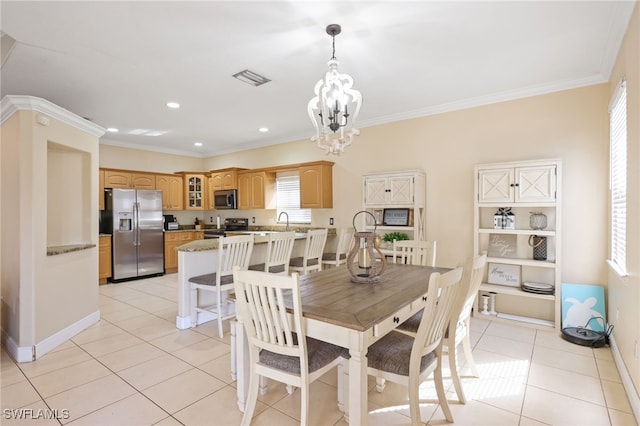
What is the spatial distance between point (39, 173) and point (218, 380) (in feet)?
8.24

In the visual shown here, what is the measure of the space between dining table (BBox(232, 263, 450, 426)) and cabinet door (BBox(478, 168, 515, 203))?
167 centimetres

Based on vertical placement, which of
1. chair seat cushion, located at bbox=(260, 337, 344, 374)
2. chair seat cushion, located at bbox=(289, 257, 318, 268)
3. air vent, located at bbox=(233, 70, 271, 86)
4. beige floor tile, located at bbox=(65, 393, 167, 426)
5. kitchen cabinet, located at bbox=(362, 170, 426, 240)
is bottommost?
beige floor tile, located at bbox=(65, 393, 167, 426)

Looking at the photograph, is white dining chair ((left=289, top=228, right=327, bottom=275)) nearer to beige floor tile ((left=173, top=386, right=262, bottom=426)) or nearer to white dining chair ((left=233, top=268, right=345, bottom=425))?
beige floor tile ((left=173, top=386, right=262, bottom=426))

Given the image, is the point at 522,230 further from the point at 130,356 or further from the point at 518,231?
the point at 130,356

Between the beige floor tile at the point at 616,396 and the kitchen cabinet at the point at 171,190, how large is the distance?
23.2 feet

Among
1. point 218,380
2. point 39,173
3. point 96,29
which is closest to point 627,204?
point 218,380

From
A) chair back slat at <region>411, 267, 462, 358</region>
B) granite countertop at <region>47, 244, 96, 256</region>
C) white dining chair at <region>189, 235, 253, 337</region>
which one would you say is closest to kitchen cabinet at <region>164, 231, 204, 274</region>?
granite countertop at <region>47, 244, 96, 256</region>

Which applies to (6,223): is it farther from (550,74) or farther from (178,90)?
(550,74)

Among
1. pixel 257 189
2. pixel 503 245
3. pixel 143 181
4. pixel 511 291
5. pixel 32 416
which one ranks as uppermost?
pixel 143 181

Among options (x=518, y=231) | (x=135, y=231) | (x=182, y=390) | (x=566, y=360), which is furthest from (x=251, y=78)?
(x=135, y=231)

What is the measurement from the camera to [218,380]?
2482 mm

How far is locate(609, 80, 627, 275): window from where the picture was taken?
257cm

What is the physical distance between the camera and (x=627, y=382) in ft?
7.43

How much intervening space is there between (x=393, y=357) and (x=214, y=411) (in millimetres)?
1247
